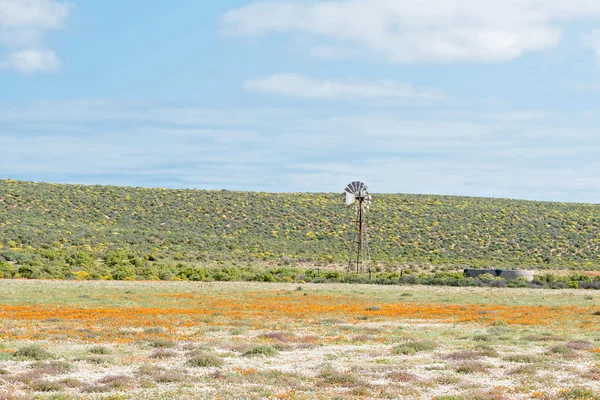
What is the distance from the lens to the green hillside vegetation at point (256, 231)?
208ft

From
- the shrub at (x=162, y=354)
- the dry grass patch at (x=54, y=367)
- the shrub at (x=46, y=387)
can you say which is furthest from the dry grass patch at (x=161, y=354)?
the shrub at (x=46, y=387)

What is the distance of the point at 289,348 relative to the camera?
20.4m

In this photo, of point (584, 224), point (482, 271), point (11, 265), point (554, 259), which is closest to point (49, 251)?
point (11, 265)

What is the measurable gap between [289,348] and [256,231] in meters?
72.3

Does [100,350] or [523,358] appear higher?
[523,358]

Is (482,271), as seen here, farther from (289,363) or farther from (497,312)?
(289,363)

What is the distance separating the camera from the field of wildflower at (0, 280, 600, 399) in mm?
14859

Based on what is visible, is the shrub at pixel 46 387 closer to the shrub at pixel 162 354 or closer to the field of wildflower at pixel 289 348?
the field of wildflower at pixel 289 348

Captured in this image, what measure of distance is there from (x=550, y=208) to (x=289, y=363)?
107 meters

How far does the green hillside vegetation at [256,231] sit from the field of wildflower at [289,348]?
22.8 metres

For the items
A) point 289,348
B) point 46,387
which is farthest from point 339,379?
point 46,387

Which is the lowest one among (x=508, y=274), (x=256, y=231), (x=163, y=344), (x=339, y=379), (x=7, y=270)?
(x=7, y=270)

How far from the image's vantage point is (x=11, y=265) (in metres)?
52.3

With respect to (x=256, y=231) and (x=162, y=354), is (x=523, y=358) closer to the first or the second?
(x=162, y=354)
